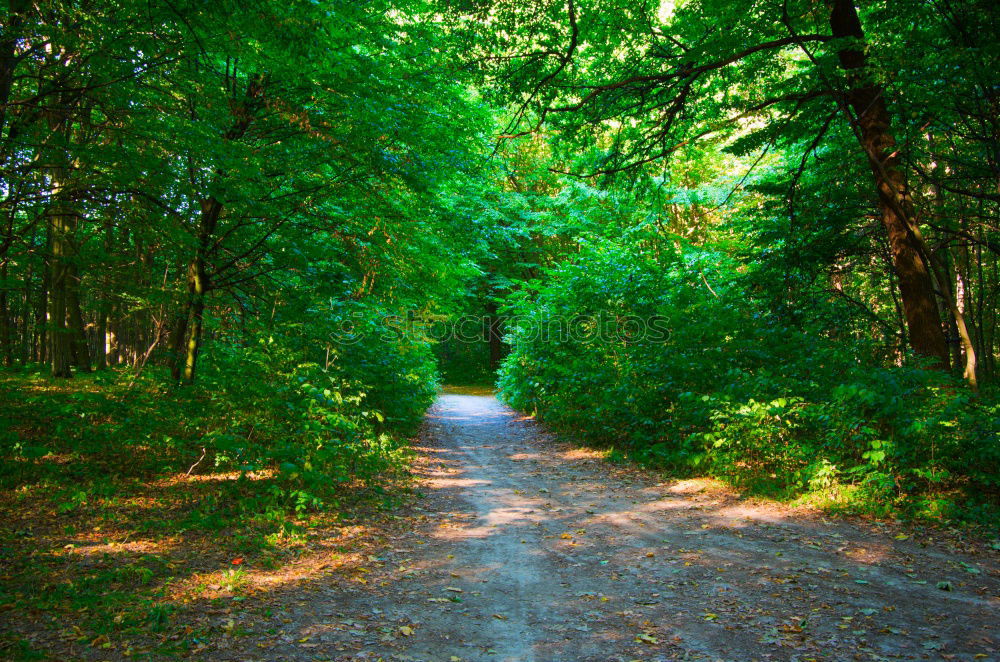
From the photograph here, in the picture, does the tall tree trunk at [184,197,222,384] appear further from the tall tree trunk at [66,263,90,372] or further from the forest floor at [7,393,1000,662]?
the forest floor at [7,393,1000,662]

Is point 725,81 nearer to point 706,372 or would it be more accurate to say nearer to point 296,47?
point 706,372

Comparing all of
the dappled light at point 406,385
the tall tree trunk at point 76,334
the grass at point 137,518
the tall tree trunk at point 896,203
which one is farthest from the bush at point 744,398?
the tall tree trunk at point 76,334

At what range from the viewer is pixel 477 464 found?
32.2 feet

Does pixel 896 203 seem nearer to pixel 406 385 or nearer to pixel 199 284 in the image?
pixel 406 385

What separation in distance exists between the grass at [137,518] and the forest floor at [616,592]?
13cm

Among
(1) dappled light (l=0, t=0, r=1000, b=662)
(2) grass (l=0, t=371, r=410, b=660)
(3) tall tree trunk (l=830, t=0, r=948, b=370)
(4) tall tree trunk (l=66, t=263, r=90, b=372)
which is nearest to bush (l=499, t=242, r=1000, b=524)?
(1) dappled light (l=0, t=0, r=1000, b=662)

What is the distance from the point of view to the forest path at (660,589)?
3.43 meters

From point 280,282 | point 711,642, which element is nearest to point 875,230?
point 711,642

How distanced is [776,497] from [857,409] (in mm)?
1334

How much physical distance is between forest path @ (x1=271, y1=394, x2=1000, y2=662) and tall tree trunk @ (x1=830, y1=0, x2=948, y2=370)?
356 centimetres

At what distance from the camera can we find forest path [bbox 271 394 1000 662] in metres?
3.43

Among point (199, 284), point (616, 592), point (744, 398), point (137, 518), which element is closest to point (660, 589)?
point (616, 592)

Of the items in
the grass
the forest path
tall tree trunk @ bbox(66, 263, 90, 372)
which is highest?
tall tree trunk @ bbox(66, 263, 90, 372)

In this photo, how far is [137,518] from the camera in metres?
5.25
